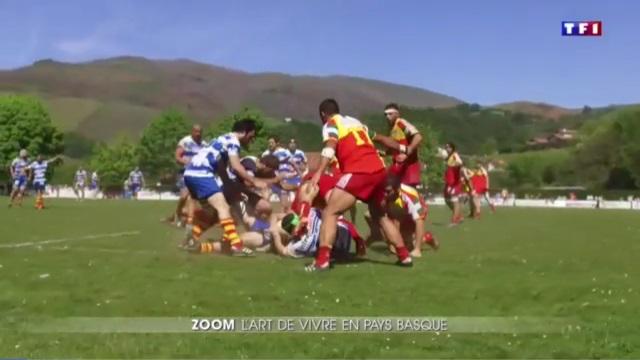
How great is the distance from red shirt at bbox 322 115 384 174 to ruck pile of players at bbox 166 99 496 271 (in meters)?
0.01

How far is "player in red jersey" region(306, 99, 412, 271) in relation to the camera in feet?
35.8

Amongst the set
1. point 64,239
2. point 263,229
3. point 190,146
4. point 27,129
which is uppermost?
point 27,129

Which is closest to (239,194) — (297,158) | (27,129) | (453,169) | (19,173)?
(297,158)

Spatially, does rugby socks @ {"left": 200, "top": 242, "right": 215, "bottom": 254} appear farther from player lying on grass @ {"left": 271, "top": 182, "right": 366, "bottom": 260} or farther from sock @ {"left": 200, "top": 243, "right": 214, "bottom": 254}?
player lying on grass @ {"left": 271, "top": 182, "right": 366, "bottom": 260}

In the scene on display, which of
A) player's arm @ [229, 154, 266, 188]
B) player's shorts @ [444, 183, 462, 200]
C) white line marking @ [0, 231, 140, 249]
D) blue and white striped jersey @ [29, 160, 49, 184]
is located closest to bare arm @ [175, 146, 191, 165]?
white line marking @ [0, 231, 140, 249]

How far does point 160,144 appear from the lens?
4963 inches

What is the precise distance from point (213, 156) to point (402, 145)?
2.60m

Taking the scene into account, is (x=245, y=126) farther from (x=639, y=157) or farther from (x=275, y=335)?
(x=639, y=157)

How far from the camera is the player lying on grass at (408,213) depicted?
42.9 feet

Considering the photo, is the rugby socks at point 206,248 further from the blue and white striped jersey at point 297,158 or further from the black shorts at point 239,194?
the blue and white striped jersey at point 297,158

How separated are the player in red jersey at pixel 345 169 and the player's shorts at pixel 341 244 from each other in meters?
1.17

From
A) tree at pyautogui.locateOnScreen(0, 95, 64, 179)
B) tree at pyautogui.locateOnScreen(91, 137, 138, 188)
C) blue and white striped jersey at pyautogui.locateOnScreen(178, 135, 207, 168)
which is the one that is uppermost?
tree at pyautogui.locateOnScreen(0, 95, 64, 179)

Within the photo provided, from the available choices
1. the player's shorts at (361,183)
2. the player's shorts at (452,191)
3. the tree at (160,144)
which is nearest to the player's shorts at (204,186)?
the player's shorts at (361,183)

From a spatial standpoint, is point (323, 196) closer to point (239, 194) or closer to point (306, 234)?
point (306, 234)
